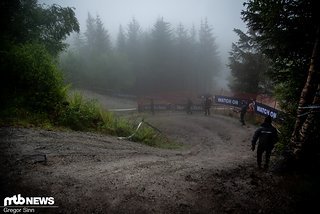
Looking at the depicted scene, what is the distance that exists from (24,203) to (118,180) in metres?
2.23

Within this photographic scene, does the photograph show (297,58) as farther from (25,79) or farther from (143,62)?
(143,62)

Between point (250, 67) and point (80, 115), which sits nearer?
point (80, 115)

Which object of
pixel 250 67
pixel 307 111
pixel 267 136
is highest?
pixel 250 67

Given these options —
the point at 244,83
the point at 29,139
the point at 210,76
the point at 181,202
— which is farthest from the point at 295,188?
the point at 210,76

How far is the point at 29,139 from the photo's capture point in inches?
378

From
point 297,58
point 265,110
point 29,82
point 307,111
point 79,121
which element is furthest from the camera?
Answer: point 265,110

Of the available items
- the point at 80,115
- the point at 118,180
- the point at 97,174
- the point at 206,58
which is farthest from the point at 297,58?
the point at 206,58

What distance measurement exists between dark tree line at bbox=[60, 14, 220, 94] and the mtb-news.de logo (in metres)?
41.5

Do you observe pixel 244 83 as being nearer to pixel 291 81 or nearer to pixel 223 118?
pixel 223 118

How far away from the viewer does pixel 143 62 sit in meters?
57.8

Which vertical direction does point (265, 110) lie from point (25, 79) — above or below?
below

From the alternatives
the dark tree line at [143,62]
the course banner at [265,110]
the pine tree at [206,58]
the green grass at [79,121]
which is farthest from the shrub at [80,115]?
the pine tree at [206,58]

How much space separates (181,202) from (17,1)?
16.9 m

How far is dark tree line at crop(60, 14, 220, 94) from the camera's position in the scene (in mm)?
50062
